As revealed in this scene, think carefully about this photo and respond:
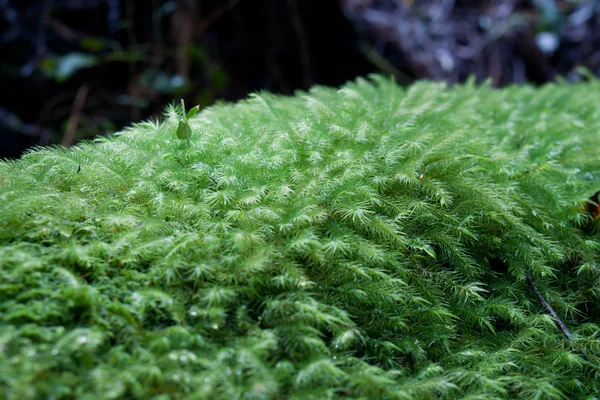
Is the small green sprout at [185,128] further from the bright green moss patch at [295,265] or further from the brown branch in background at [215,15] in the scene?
the brown branch in background at [215,15]

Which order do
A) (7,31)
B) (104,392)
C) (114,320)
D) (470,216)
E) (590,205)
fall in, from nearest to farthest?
(104,392)
(114,320)
(470,216)
(590,205)
(7,31)

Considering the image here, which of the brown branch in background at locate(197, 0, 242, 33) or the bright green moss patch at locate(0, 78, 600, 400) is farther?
the brown branch in background at locate(197, 0, 242, 33)

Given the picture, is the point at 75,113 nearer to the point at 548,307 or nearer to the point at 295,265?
the point at 295,265

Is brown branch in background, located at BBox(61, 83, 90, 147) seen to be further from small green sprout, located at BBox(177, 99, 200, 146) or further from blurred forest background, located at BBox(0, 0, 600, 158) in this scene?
small green sprout, located at BBox(177, 99, 200, 146)

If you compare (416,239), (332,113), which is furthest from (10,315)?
(332,113)

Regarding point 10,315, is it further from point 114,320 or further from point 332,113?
point 332,113

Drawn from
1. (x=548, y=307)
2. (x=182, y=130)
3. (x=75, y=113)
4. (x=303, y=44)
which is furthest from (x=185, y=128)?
(x=303, y=44)

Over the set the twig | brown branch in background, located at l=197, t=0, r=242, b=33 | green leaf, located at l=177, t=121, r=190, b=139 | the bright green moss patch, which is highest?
brown branch in background, located at l=197, t=0, r=242, b=33

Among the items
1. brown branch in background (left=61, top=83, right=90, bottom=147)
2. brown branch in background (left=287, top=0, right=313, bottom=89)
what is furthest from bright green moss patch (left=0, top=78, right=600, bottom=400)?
brown branch in background (left=287, top=0, right=313, bottom=89)
